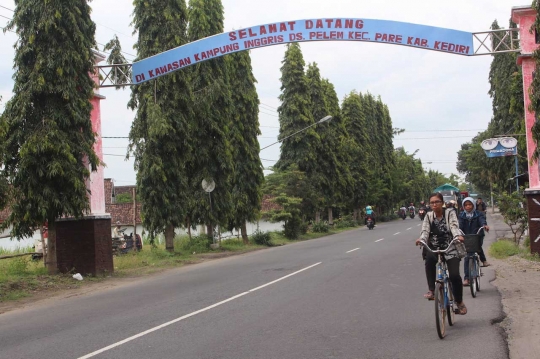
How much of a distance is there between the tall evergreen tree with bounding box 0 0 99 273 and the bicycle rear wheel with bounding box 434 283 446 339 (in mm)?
10928

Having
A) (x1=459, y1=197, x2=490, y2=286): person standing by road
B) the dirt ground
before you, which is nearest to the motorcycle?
the dirt ground

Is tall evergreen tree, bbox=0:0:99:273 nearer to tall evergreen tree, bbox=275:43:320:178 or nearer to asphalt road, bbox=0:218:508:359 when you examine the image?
asphalt road, bbox=0:218:508:359

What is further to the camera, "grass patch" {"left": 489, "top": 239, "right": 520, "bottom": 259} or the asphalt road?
"grass patch" {"left": 489, "top": 239, "right": 520, "bottom": 259}

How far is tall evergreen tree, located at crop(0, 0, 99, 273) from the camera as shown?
1553 cm

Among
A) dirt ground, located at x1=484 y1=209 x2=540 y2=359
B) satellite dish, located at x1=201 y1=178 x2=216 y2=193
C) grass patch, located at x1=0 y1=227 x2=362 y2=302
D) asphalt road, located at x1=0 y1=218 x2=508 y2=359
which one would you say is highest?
satellite dish, located at x1=201 y1=178 x2=216 y2=193

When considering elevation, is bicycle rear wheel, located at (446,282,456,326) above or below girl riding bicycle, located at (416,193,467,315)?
below

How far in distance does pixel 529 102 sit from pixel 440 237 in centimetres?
974

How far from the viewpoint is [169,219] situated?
23.9m

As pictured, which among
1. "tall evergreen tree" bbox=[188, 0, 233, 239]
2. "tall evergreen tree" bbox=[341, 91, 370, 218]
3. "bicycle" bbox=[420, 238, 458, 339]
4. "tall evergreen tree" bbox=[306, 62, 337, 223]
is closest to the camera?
"bicycle" bbox=[420, 238, 458, 339]

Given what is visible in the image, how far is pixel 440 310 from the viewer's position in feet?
23.7

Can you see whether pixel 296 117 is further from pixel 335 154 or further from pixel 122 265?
pixel 122 265

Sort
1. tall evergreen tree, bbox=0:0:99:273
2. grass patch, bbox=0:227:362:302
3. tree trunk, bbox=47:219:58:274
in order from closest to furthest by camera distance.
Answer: grass patch, bbox=0:227:362:302
tall evergreen tree, bbox=0:0:99:273
tree trunk, bbox=47:219:58:274

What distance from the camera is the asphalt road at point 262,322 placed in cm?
706

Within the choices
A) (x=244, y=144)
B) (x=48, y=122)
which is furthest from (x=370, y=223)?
(x=48, y=122)
